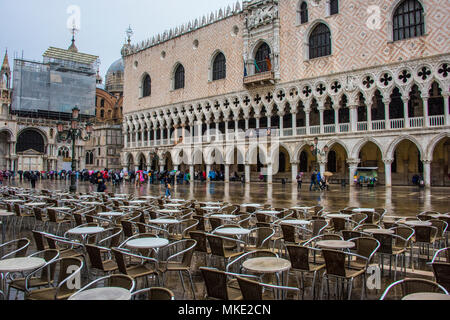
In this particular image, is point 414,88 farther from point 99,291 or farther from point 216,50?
point 99,291

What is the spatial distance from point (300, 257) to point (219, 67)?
108 feet

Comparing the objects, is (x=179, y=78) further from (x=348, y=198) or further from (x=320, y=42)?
(x=348, y=198)

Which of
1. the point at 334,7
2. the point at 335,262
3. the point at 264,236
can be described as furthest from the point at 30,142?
the point at 335,262

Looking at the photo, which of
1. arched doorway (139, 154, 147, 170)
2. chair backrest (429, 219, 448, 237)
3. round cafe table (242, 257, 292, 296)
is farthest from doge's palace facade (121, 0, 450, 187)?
round cafe table (242, 257, 292, 296)

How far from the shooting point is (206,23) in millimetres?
35719

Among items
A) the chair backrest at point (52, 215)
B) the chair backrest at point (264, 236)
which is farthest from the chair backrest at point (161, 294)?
the chair backrest at point (52, 215)

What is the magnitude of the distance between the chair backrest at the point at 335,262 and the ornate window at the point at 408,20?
24.4m

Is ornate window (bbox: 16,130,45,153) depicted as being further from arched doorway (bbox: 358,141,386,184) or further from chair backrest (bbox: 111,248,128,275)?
chair backrest (bbox: 111,248,128,275)

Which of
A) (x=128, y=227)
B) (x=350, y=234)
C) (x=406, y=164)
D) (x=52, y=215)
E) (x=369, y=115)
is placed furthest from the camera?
(x=406, y=164)

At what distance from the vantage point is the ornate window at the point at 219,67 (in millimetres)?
34969

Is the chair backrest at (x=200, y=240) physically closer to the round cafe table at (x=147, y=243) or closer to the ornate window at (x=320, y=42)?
the round cafe table at (x=147, y=243)

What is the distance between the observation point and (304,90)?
2828 centimetres

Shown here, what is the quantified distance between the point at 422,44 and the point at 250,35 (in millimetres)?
14677
